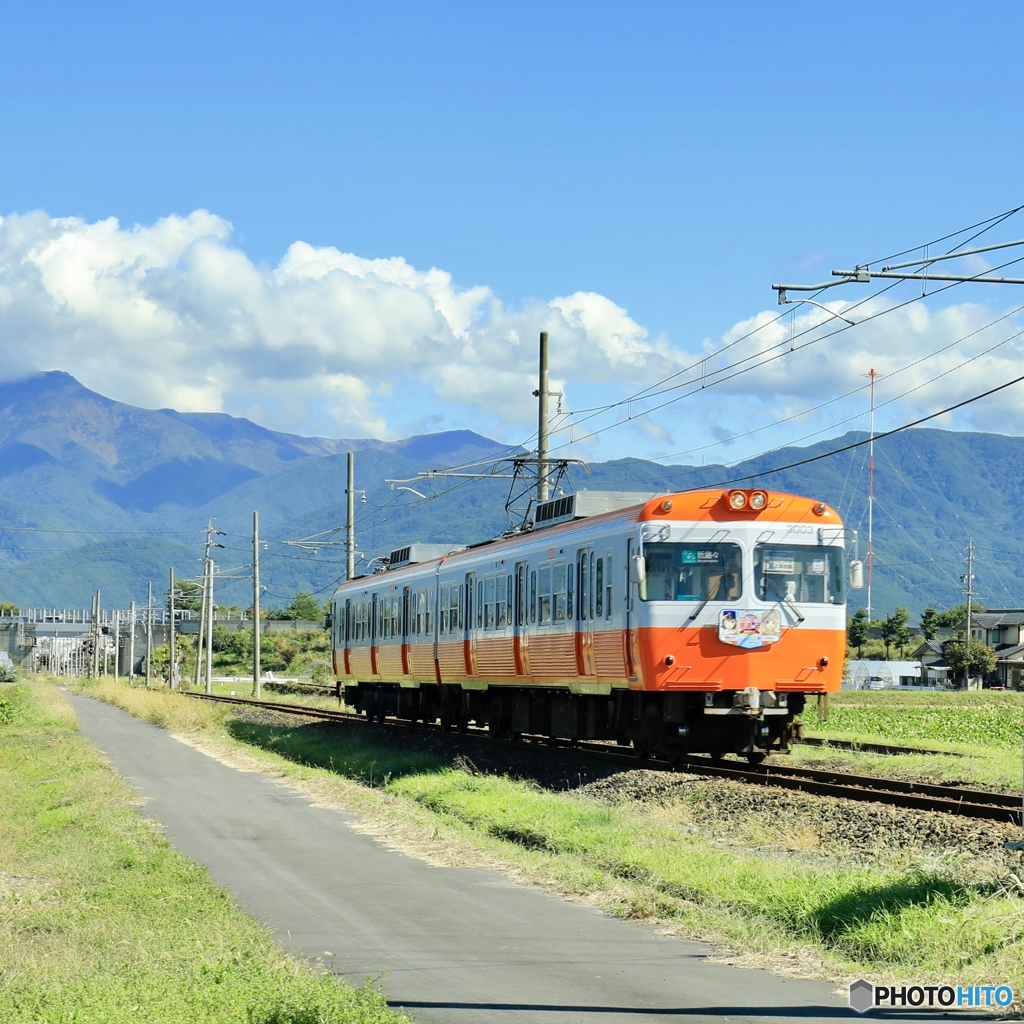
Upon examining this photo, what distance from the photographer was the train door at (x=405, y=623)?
33.2 metres

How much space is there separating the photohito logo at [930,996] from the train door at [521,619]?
54.4 ft

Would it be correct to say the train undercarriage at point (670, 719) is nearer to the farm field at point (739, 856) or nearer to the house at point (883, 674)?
the farm field at point (739, 856)

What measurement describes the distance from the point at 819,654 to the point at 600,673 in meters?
3.11

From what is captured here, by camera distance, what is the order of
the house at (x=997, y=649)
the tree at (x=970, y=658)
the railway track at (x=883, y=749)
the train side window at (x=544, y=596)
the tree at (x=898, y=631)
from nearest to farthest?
the train side window at (x=544, y=596) → the railway track at (x=883, y=749) → the tree at (x=970, y=658) → the house at (x=997, y=649) → the tree at (x=898, y=631)

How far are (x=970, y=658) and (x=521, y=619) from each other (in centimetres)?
8868

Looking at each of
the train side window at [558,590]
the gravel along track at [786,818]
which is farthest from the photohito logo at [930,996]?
the train side window at [558,590]

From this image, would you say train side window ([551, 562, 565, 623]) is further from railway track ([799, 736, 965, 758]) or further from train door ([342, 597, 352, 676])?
train door ([342, 597, 352, 676])

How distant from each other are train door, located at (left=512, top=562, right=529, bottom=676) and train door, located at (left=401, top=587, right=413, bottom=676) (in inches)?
311

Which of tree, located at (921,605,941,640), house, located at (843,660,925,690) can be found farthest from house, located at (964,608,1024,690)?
Result: house, located at (843,660,925,690)

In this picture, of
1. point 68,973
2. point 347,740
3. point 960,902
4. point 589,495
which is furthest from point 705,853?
point 347,740

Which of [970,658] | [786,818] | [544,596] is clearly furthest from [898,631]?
[786,818]

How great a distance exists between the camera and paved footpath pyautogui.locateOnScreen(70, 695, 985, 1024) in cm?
812

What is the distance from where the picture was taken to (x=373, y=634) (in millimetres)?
37156

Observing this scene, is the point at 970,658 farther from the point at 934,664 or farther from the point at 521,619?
the point at 521,619
